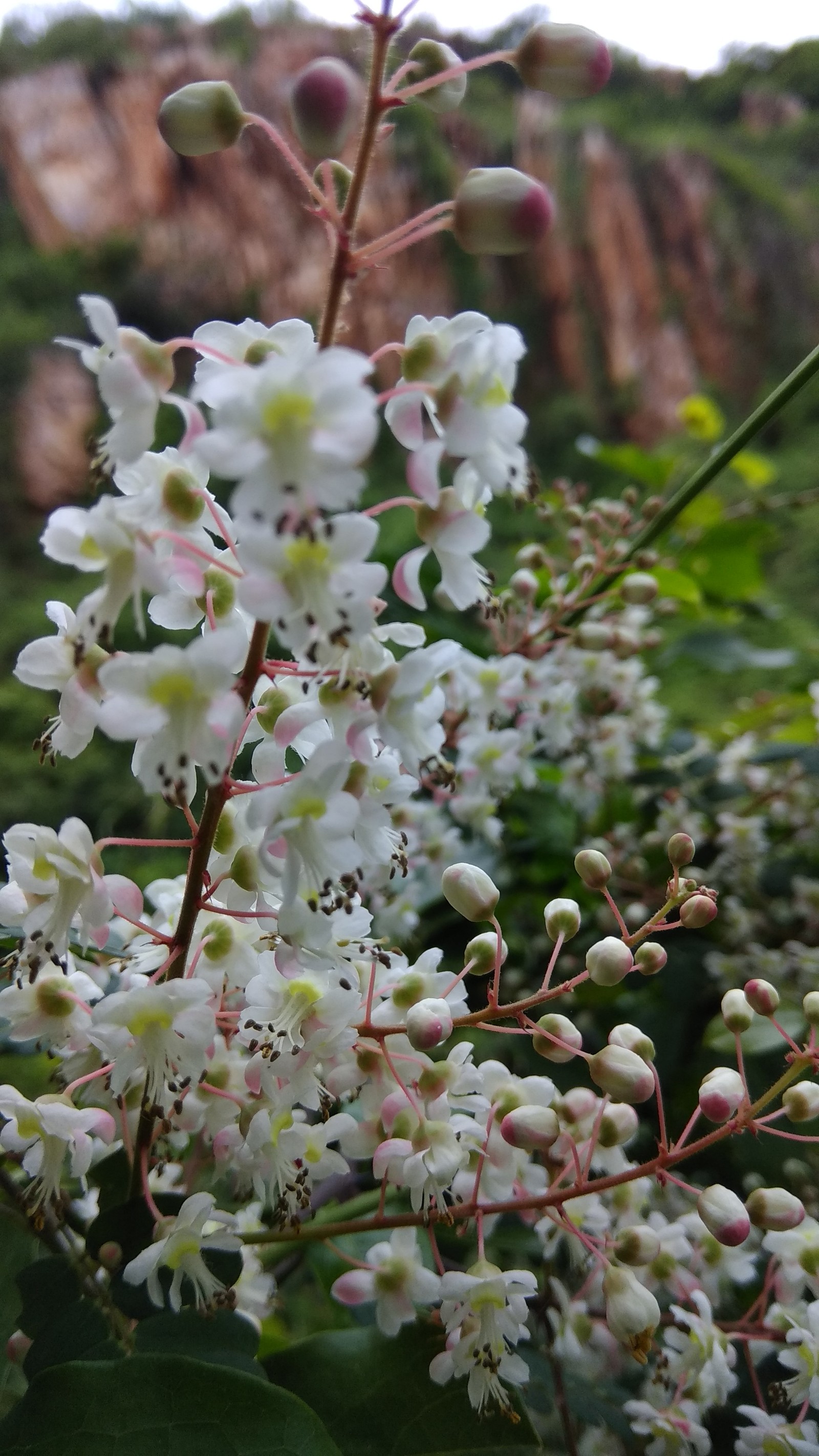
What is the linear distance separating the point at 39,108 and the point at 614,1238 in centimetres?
229

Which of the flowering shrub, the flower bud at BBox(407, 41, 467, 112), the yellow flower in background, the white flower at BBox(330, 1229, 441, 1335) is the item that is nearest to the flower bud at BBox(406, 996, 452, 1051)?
the flowering shrub

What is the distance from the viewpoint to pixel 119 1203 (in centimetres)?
40

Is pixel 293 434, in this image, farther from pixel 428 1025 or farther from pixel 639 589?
pixel 639 589

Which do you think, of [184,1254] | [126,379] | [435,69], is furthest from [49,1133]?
[435,69]

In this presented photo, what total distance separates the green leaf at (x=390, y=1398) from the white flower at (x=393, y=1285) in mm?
12

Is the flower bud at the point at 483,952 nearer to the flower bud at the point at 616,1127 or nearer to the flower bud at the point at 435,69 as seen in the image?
the flower bud at the point at 616,1127

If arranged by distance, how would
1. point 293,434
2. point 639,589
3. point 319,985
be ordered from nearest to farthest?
point 293,434, point 319,985, point 639,589

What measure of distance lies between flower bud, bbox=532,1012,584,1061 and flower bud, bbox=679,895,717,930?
0.07m

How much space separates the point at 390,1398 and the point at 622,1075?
0.55 ft

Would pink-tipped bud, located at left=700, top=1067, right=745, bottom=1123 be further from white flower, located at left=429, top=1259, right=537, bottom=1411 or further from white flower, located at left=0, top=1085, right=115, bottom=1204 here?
white flower, located at left=0, top=1085, right=115, bottom=1204

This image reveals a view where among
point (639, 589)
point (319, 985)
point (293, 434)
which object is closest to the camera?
point (293, 434)

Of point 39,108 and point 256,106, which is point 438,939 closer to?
point 256,106

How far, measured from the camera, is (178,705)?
294 millimetres

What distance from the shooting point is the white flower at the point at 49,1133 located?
0.36 meters
